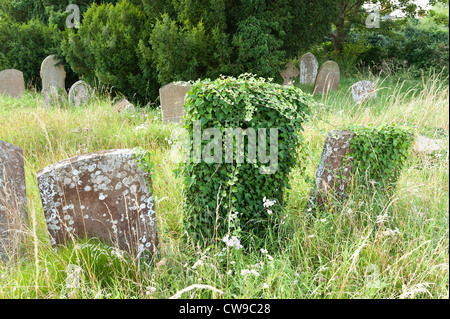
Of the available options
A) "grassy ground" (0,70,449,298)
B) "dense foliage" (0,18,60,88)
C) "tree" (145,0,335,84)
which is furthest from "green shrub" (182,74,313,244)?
"dense foliage" (0,18,60,88)

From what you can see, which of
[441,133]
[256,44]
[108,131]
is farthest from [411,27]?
[108,131]

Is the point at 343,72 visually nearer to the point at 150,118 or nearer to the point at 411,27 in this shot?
the point at 411,27

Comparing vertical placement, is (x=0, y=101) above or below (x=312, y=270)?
above

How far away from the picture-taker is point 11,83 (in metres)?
8.87

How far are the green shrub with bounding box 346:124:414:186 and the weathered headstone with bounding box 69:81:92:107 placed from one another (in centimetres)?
562

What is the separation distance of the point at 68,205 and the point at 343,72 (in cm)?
1157

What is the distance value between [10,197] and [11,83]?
790 cm

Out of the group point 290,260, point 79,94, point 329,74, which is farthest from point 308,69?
point 290,260

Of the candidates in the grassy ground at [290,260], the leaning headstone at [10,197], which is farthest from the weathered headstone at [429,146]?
the leaning headstone at [10,197]

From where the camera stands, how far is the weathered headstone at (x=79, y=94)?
688cm

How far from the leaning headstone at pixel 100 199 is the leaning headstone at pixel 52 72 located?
24.7 feet

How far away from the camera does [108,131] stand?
16.0 feet

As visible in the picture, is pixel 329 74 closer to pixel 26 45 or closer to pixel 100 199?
pixel 100 199

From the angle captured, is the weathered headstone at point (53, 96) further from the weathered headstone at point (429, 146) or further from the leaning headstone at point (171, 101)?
the weathered headstone at point (429, 146)
